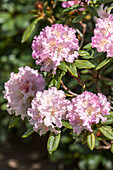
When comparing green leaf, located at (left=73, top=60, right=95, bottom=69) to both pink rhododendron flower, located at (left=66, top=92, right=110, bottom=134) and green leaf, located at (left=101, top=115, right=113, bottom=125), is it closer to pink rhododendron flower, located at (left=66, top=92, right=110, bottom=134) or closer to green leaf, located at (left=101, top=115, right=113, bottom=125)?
pink rhododendron flower, located at (left=66, top=92, right=110, bottom=134)

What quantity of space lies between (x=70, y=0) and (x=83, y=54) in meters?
0.48

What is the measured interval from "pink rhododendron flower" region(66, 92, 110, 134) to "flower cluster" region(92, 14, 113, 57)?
222 mm

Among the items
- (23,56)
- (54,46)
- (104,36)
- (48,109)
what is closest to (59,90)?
(48,109)

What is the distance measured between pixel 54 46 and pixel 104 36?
0.75ft

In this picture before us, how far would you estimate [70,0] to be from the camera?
6.12 feet

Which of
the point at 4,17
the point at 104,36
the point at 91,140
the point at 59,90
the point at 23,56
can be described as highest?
the point at 104,36

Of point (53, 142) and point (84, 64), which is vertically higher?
point (84, 64)

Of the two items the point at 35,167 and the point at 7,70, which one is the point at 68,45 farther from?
the point at 35,167

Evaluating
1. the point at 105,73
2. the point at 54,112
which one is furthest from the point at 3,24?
the point at 54,112

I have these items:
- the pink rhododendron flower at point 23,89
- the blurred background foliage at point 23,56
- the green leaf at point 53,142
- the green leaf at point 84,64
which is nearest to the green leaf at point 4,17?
the blurred background foliage at point 23,56

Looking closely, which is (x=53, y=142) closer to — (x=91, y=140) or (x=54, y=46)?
(x=91, y=140)

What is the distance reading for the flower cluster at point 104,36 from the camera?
137 centimetres

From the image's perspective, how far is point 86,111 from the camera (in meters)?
1.41

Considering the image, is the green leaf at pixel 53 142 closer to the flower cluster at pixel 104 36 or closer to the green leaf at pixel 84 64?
the green leaf at pixel 84 64
